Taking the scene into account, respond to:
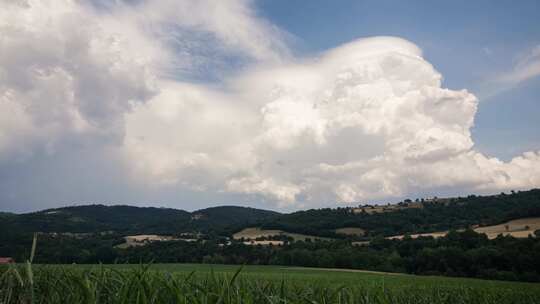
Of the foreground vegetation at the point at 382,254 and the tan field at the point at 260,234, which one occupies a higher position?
the tan field at the point at 260,234

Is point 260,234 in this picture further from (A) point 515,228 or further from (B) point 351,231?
(A) point 515,228

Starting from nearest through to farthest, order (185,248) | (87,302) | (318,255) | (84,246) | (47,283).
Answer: (87,302) < (47,283) < (84,246) < (318,255) < (185,248)

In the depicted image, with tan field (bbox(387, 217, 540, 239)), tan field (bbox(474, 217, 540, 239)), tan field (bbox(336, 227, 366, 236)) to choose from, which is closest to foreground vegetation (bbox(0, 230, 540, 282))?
tan field (bbox(387, 217, 540, 239))

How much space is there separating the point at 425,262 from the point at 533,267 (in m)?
26.3

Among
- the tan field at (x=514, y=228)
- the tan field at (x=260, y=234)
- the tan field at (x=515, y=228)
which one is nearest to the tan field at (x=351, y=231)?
the tan field at (x=260, y=234)

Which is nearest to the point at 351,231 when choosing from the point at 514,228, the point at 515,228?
the point at 514,228

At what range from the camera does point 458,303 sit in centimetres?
493

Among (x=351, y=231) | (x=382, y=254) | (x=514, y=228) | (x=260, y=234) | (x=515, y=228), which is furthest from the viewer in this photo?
(x=260, y=234)

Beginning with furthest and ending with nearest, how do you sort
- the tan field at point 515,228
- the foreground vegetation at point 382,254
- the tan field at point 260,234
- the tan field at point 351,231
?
the tan field at point 351,231 → the tan field at point 260,234 → the tan field at point 515,228 → the foreground vegetation at point 382,254

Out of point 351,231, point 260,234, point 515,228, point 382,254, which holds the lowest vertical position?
point 382,254

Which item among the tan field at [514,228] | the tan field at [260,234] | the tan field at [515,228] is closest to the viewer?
the tan field at [514,228]

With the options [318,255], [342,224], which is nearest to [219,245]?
[318,255]

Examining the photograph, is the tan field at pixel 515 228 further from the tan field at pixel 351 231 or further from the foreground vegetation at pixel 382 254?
the tan field at pixel 351 231

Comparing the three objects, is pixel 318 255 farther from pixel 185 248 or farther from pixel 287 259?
pixel 185 248
